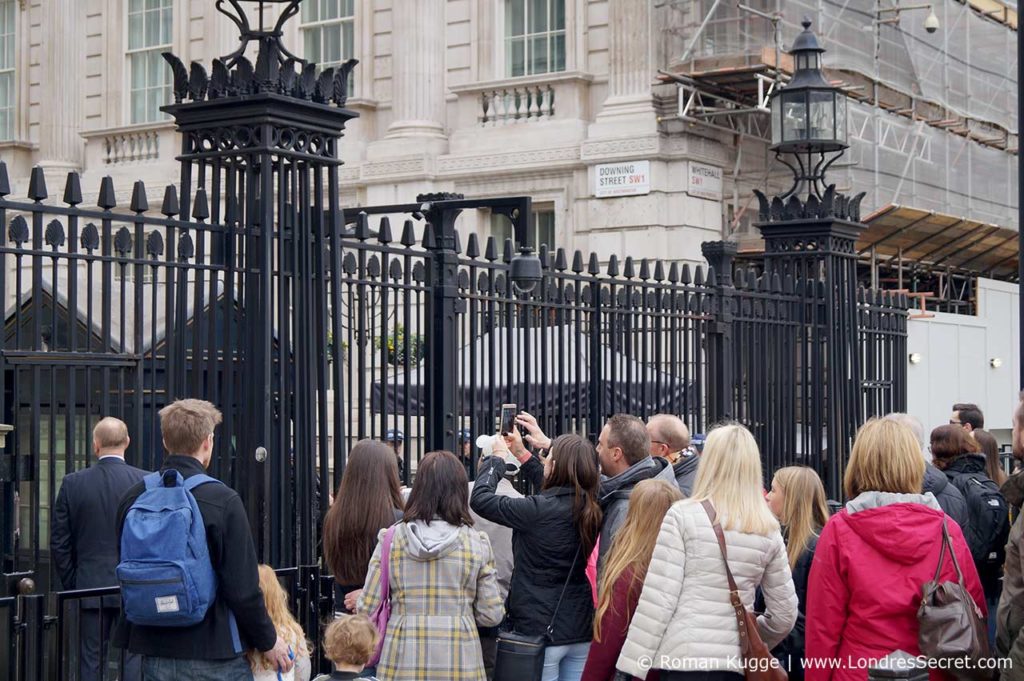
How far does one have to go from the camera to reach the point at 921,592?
599 centimetres

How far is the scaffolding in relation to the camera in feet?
69.5

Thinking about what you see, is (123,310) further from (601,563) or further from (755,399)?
(755,399)

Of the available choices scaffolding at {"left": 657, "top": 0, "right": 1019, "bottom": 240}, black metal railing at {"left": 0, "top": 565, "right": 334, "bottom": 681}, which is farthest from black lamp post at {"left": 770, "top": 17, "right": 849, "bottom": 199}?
scaffolding at {"left": 657, "top": 0, "right": 1019, "bottom": 240}

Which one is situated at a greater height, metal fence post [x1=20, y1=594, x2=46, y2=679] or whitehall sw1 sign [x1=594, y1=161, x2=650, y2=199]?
whitehall sw1 sign [x1=594, y1=161, x2=650, y2=199]

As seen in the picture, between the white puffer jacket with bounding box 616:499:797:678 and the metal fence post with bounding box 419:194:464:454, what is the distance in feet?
9.46

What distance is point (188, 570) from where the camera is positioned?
5.46 meters

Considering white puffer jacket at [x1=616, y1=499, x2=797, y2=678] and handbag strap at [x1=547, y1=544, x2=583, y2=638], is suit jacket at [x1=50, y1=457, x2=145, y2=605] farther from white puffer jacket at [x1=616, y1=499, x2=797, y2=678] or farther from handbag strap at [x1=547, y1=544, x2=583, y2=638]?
white puffer jacket at [x1=616, y1=499, x2=797, y2=678]

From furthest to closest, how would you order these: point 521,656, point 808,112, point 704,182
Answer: point 704,182
point 808,112
point 521,656

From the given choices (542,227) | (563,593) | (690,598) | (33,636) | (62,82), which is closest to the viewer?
(690,598)

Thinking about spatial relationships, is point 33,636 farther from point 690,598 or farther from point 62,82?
point 62,82

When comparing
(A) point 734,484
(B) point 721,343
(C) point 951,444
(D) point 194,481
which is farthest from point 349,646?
(B) point 721,343

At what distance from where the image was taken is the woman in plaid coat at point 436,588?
621 centimetres

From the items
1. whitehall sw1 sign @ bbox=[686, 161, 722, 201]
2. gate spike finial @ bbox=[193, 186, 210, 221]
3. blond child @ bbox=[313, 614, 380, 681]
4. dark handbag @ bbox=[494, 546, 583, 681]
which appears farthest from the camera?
whitehall sw1 sign @ bbox=[686, 161, 722, 201]

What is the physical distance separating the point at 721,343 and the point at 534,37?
12.9 m
